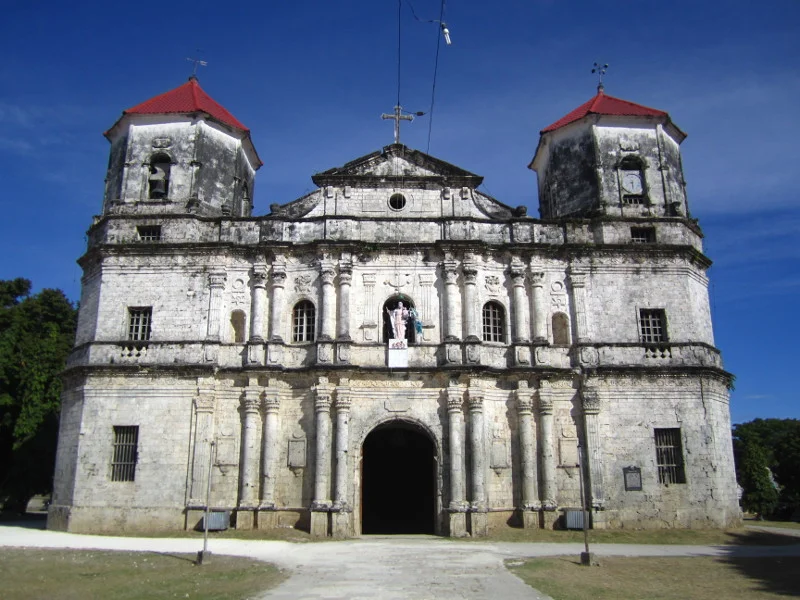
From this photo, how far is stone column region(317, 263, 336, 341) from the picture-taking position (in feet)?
75.5

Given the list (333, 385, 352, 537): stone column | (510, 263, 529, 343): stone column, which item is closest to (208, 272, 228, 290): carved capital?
(333, 385, 352, 537): stone column

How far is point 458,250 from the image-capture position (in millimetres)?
23844

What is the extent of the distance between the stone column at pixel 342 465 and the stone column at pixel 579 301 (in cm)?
824

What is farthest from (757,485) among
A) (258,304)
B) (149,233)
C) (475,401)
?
(149,233)

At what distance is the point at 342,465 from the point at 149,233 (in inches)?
432

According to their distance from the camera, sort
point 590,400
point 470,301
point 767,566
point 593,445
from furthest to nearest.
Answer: point 470,301 → point 590,400 → point 593,445 → point 767,566

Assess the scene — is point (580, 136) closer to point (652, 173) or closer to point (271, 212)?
point (652, 173)

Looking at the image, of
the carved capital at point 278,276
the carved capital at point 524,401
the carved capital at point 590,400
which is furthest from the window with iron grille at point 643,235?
the carved capital at point 278,276

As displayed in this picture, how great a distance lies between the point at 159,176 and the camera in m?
25.5

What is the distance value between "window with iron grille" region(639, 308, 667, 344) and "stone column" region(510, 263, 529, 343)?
4.09 meters

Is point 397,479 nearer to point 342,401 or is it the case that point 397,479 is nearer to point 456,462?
point 456,462

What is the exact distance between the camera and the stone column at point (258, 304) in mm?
23359

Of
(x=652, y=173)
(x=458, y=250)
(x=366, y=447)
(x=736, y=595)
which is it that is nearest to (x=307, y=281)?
(x=458, y=250)

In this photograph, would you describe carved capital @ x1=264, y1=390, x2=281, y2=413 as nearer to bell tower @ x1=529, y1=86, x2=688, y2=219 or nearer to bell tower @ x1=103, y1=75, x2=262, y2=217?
bell tower @ x1=103, y1=75, x2=262, y2=217
